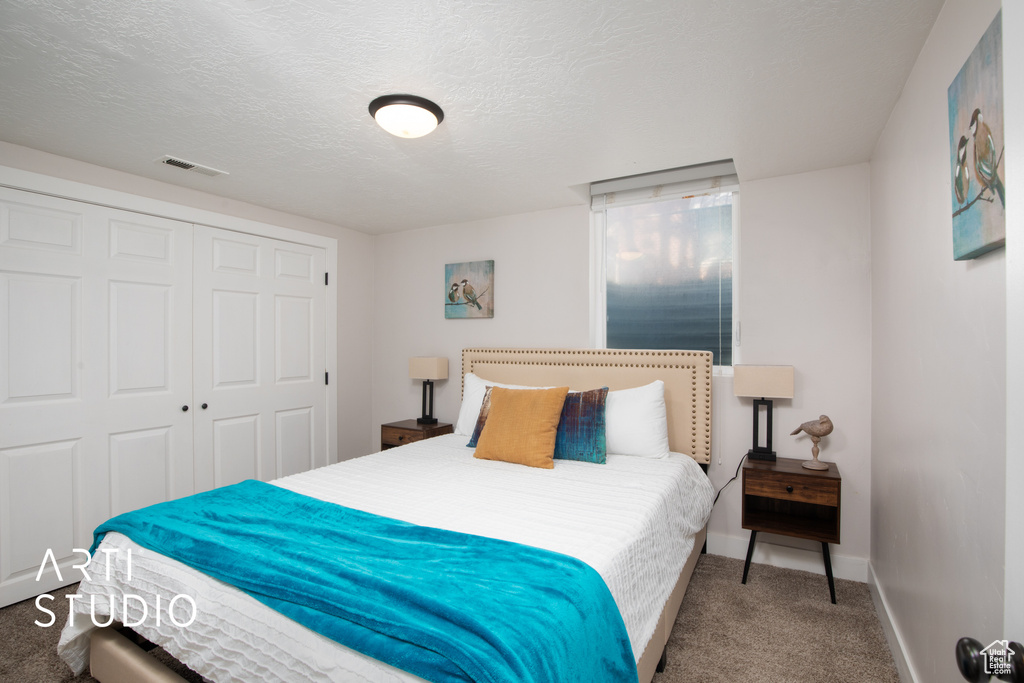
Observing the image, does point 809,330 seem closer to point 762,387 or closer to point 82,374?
point 762,387

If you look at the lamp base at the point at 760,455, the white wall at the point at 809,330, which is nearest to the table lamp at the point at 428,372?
the white wall at the point at 809,330

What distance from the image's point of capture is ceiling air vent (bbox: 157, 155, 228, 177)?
2.70 m

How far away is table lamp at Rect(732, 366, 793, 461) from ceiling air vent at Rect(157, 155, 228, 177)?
129 inches

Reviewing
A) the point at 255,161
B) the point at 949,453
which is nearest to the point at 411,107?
the point at 255,161

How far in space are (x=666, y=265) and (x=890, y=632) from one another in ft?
7.28

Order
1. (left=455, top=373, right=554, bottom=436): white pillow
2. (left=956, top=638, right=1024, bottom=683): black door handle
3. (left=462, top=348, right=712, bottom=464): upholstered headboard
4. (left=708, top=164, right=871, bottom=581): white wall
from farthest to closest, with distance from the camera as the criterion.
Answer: (left=455, top=373, right=554, bottom=436): white pillow
(left=462, top=348, right=712, bottom=464): upholstered headboard
(left=708, top=164, right=871, bottom=581): white wall
(left=956, top=638, right=1024, bottom=683): black door handle

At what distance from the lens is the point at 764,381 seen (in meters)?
2.73

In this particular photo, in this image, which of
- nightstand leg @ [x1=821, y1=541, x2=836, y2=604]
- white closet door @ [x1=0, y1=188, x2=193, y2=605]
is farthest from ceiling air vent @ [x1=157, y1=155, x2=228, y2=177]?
nightstand leg @ [x1=821, y1=541, x2=836, y2=604]

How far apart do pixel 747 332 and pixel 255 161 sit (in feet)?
9.98

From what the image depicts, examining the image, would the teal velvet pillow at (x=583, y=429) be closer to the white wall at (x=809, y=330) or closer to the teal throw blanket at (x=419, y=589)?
the white wall at (x=809, y=330)

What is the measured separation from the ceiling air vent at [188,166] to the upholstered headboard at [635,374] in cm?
216

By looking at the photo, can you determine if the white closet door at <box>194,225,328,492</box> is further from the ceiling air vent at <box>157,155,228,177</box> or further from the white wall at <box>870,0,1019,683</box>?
the white wall at <box>870,0,1019,683</box>

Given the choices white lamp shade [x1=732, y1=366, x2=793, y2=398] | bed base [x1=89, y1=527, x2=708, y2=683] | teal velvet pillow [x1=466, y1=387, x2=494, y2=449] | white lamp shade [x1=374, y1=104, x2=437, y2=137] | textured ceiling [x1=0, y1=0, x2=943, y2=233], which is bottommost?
bed base [x1=89, y1=527, x2=708, y2=683]

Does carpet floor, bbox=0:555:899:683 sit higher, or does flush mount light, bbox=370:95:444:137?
flush mount light, bbox=370:95:444:137
